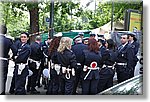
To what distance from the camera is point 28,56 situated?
5.44 metres

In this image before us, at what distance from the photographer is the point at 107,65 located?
5.46 metres

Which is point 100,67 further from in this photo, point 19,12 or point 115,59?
point 19,12

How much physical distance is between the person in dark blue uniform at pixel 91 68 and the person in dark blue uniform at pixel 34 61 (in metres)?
0.61

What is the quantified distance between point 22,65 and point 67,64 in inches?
24.2

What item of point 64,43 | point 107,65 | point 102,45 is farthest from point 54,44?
point 107,65

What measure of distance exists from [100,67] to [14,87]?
1209mm

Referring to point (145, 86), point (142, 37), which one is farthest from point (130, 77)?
point (142, 37)

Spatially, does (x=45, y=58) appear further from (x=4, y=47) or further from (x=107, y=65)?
(x=107, y=65)

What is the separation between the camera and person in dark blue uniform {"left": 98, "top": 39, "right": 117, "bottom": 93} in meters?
5.46

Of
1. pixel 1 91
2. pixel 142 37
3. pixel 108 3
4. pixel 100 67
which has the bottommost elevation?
pixel 1 91

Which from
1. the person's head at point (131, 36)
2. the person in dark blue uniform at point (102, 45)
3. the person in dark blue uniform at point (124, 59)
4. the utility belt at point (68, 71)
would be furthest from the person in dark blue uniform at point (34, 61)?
the person's head at point (131, 36)

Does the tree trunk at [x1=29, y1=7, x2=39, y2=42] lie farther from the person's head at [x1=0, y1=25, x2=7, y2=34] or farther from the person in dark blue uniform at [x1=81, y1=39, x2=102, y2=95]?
the person in dark blue uniform at [x1=81, y1=39, x2=102, y2=95]

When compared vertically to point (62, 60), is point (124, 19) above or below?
above

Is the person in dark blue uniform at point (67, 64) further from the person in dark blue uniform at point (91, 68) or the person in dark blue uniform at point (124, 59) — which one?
the person in dark blue uniform at point (124, 59)
